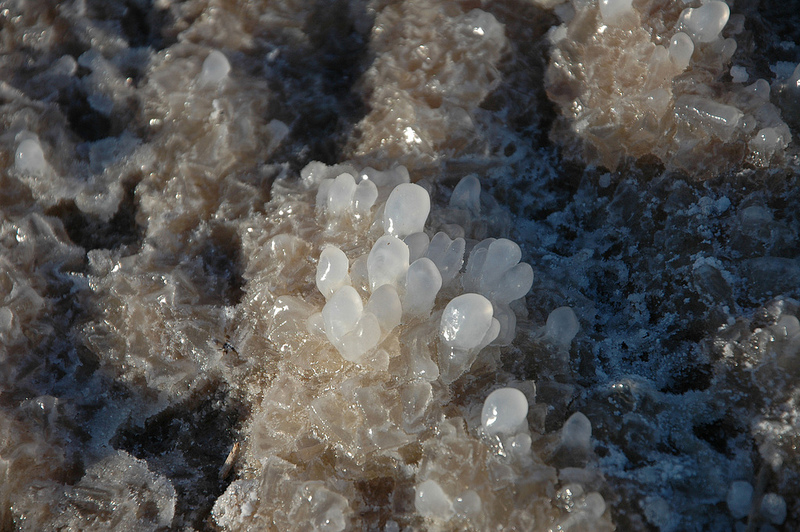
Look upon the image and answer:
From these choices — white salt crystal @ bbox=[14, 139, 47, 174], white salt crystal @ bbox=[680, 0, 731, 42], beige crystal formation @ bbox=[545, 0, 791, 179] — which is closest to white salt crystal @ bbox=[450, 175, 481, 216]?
beige crystal formation @ bbox=[545, 0, 791, 179]

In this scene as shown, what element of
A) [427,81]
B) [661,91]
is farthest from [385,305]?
[661,91]

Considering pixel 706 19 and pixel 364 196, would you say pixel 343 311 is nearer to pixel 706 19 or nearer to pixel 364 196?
pixel 364 196

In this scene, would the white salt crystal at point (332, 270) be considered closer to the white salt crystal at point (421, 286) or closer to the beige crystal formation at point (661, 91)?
the white salt crystal at point (421, 286)

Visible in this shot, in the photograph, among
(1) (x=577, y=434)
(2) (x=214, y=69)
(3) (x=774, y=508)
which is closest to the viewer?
(3) (x=774, y=508)

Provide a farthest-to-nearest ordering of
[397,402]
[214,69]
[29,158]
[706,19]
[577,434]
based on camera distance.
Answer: [214,69] < [29,158] < [706,19] < [397,402] < [577,434]

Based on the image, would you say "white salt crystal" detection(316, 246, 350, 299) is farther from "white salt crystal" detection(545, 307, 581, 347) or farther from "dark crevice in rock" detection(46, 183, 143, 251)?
"dark crevice in rock" detection(46, 183, 143, 251)

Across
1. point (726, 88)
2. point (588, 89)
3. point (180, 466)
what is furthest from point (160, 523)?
point (726, 88)
